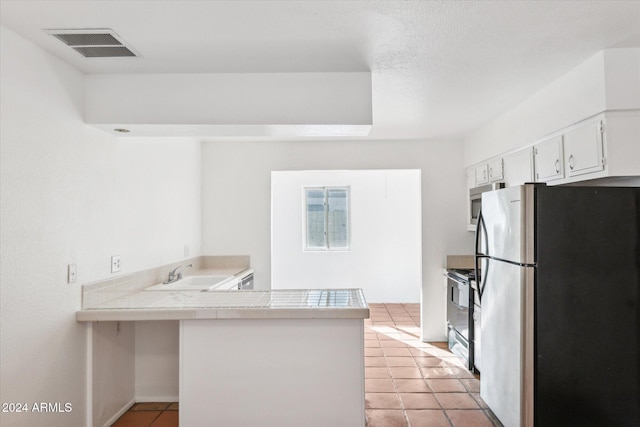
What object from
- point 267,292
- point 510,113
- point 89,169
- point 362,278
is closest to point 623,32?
point 510,113

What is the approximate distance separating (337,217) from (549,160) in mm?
4414

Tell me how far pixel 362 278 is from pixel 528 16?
5.46 metres

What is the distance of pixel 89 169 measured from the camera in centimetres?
249

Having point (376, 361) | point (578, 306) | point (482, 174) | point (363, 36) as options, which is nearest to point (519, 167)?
point (482, 174)

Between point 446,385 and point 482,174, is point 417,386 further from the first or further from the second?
point 482,174

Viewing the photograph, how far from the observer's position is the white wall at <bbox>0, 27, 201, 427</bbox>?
1.91 m

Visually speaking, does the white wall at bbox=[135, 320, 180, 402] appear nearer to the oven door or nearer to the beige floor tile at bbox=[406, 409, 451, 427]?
the beige floor tile at bbox=[406, 409, 451, 427]

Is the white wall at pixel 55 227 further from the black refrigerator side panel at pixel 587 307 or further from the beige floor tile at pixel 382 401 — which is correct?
the black refrigerator side panel at pixel 587 307

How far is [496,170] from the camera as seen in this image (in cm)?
370

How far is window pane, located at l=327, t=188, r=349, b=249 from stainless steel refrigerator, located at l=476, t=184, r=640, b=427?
15.2ft

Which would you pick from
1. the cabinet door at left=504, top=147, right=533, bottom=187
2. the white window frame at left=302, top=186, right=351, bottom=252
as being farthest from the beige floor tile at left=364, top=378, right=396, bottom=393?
the white window frame at left=302, top=186, right=351, bottom=252

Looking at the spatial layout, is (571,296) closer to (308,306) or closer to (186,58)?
(308,306)

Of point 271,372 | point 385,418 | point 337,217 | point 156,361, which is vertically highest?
point 337,217

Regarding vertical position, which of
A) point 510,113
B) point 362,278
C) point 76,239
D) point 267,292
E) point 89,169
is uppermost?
point 510,113
